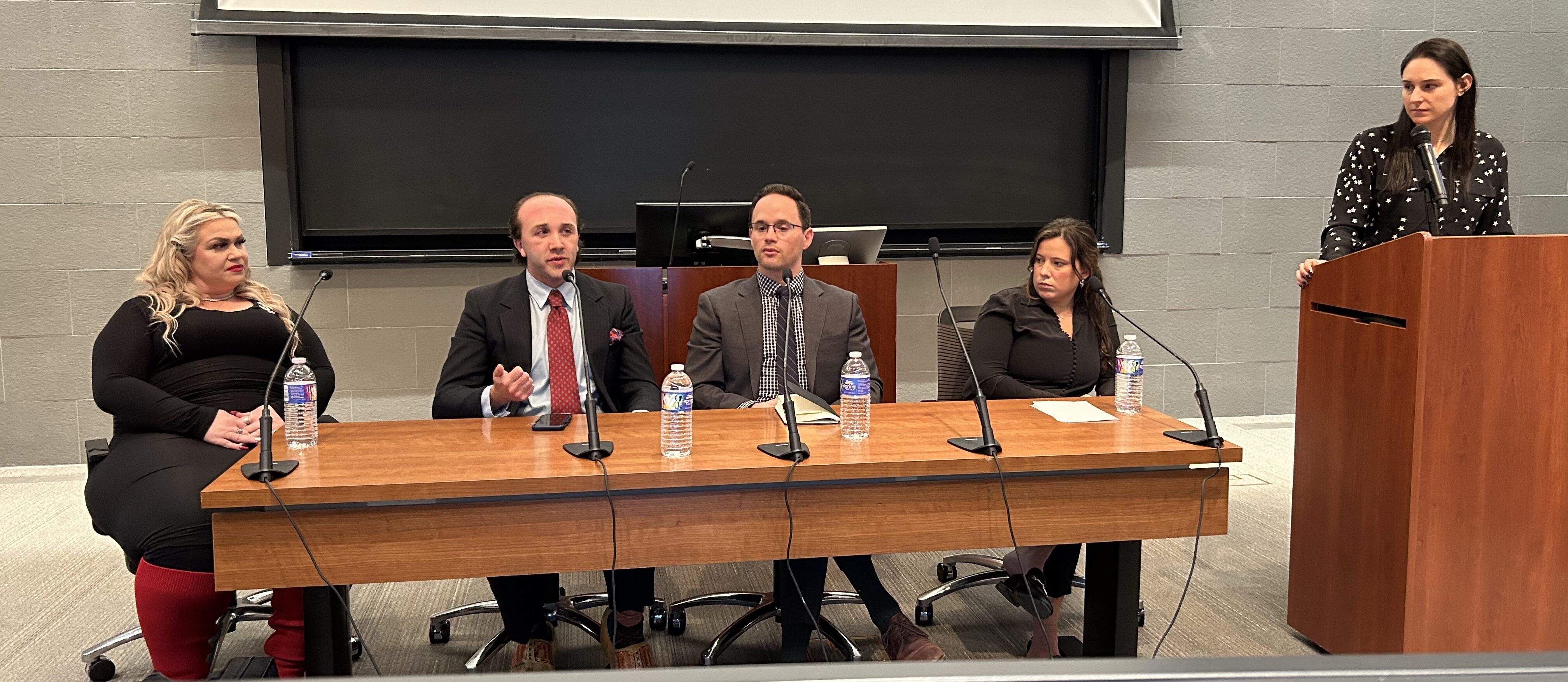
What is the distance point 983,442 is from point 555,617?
1.25 m

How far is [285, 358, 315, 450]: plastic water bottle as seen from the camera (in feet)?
7.50

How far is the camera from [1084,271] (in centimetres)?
313

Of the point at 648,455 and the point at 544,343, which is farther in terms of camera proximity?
the point at 544,343

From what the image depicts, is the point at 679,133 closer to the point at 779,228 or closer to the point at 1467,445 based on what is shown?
the point at 779,228

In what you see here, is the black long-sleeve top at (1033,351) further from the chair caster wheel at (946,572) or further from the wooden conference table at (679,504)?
the wooden conference table at (679,504)

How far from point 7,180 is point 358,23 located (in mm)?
1580

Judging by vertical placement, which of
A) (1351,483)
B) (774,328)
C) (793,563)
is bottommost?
(793,563)

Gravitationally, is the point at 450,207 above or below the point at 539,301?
above

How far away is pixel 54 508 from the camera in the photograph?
418 centimetres

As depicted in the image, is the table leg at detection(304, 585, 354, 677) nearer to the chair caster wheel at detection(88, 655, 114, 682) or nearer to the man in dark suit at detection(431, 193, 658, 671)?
the man in dark suit at detection(431, 193, 658, 671)

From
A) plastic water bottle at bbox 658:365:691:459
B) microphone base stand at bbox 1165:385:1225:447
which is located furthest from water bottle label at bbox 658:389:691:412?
microphone base stand at bbox 1165:385:1225:447

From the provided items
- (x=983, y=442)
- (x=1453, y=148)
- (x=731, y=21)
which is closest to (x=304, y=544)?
(x=983, y=442)

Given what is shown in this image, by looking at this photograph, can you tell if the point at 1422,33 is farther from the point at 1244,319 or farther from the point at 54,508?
the point at 54,508

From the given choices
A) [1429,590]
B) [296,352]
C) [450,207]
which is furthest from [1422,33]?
[296,352]
